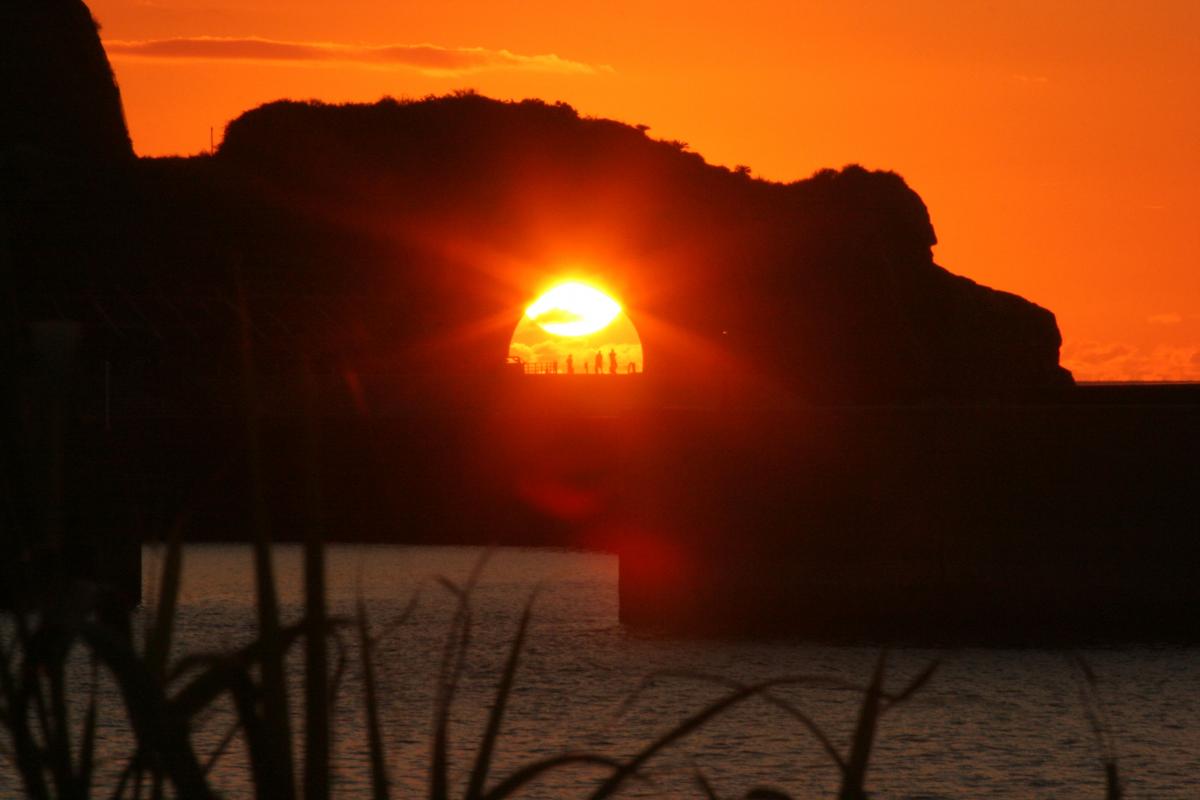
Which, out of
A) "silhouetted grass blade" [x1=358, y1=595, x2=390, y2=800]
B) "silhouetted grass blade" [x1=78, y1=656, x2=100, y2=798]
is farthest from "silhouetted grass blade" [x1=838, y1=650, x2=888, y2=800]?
"silhouetted grass blade" [x1=78, y1=656, x2=100, y2=798]

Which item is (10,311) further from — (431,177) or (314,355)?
(431,177)

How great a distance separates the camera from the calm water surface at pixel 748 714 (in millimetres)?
13281

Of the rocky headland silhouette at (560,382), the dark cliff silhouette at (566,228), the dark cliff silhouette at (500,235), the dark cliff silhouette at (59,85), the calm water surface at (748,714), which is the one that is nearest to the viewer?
the calm water surface at (748,714)

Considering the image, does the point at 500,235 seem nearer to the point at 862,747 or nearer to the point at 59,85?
the point at 59,85

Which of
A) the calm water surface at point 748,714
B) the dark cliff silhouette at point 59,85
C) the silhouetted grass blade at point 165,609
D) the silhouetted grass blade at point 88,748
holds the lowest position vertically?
the calm water surface at point 748,714

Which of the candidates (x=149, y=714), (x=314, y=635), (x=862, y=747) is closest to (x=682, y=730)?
(x=862, y=747)

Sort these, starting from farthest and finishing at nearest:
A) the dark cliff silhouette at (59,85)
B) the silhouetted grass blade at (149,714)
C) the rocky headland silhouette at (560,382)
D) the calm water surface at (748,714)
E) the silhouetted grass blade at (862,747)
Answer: the dark cliff silhouette at (59,85) < the rocky headland silhouette at (560,382) < the calm water surface at (748,714) < the silhouetted grass blade at (862,747) < the silhouetted grass blade at (149,714)

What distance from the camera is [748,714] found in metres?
16.3

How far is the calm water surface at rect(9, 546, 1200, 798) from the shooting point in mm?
13281

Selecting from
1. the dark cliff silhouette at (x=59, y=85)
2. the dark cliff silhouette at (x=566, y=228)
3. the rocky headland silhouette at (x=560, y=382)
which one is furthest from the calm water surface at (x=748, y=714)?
the dark cliff silhouette at (x=59, y=85)

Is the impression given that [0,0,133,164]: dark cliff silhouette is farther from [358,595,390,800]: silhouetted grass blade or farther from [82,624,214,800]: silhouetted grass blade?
[82,624,214,800]: silhouetted grass blade

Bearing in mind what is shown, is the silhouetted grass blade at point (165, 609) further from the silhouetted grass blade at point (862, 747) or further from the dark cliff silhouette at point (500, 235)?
the dark cliff silhouette at point (500, 235)

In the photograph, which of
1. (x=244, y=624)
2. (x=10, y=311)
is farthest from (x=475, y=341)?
(x=10, y=311)

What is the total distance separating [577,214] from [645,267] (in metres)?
2.84
